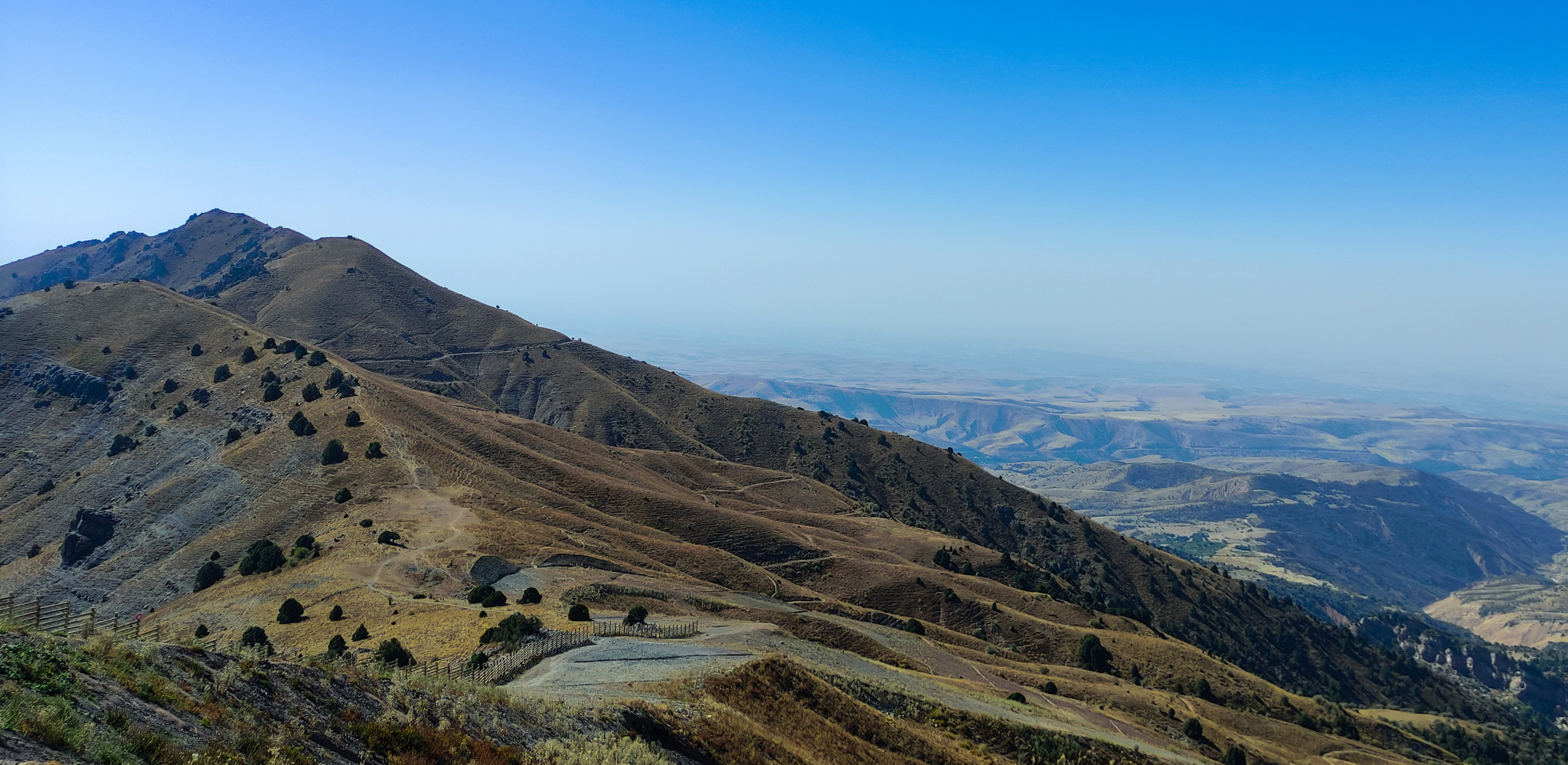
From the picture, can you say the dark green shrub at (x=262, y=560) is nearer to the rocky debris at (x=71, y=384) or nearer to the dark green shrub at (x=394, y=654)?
the dark green shrub at (x=394, y=654)

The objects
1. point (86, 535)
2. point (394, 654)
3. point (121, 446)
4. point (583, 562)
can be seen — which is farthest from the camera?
point (121, 446)

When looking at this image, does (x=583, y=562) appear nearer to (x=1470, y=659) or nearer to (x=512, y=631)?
(x=512, y=631)

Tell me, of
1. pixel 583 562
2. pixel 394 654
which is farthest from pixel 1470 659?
pixel 394 654

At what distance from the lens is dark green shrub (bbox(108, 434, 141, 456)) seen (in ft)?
276

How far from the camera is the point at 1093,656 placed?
66.4 metres

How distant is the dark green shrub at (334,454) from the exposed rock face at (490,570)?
27722 mm

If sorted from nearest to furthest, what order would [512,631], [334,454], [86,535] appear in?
1. [512,631]
2. [86,535]
3. [334,454]

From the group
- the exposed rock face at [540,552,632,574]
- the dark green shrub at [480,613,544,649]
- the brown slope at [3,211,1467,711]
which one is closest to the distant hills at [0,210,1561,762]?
the exposed rock face at [540,552,632,574]

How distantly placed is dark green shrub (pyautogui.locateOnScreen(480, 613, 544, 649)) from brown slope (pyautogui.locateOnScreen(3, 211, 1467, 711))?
157 feet

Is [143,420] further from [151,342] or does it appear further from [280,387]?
[151,342]

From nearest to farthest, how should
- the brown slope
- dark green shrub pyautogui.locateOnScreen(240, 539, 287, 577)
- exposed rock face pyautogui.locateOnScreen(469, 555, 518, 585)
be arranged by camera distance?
exposed rock face pyautogui.locateOnScreen(469, 555, 518, 585)
dark green shrub pyautogui.locateOnScreen(240, 539, 287, 577)
the brown slope

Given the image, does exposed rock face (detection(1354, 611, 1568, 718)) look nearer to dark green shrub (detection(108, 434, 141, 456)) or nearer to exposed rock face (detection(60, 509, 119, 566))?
exposed rock face (detection(60, 509, 119, 566))

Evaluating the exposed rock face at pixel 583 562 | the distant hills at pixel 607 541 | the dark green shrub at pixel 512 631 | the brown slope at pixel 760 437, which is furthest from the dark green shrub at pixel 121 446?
the dark green shrub at pixel 512 631

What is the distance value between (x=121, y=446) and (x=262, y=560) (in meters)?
43.9
